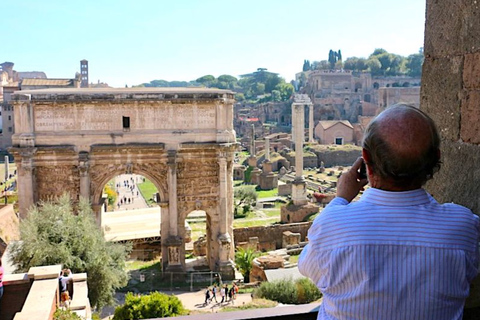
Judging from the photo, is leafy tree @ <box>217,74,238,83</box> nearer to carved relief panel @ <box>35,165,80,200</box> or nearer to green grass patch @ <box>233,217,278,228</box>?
green grass patch @ <box>233,217,278,228</box>

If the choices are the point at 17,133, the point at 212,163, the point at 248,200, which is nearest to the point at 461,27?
the point at 212,163

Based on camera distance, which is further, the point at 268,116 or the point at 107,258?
the point at 268,116

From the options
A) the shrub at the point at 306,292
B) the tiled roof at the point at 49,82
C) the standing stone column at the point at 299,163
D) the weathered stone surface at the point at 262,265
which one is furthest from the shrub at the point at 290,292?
the tiled roof at the point at 49,82

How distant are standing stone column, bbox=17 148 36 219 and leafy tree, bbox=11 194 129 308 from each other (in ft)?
11.8

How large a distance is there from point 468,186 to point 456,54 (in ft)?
1.92

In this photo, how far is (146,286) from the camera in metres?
15.6

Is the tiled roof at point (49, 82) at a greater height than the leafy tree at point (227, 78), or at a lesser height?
lesser

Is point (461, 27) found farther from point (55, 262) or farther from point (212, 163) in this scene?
point (212, 163)

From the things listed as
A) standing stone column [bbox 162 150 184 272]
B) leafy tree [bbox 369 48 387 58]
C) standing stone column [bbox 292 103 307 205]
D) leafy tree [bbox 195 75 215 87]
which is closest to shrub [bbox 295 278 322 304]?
standing stone column [bbox 162 150 184 272]

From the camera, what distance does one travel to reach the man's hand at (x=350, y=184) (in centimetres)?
166

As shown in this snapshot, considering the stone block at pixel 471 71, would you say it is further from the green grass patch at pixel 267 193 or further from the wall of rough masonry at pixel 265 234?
the green grass patch at pixel 267 193

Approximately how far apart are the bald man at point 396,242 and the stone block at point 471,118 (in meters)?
0.72

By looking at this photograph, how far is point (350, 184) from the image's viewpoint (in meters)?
1.67

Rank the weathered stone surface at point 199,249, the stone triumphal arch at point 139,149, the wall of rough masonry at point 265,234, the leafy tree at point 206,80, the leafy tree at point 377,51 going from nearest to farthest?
the stone triumphal arch at point 139,149
the weathered stone surface at point 199,249
the wall of rough masonry at point 265,234
the leafy tree at point 377,51
the leafy tree at point 206,80
